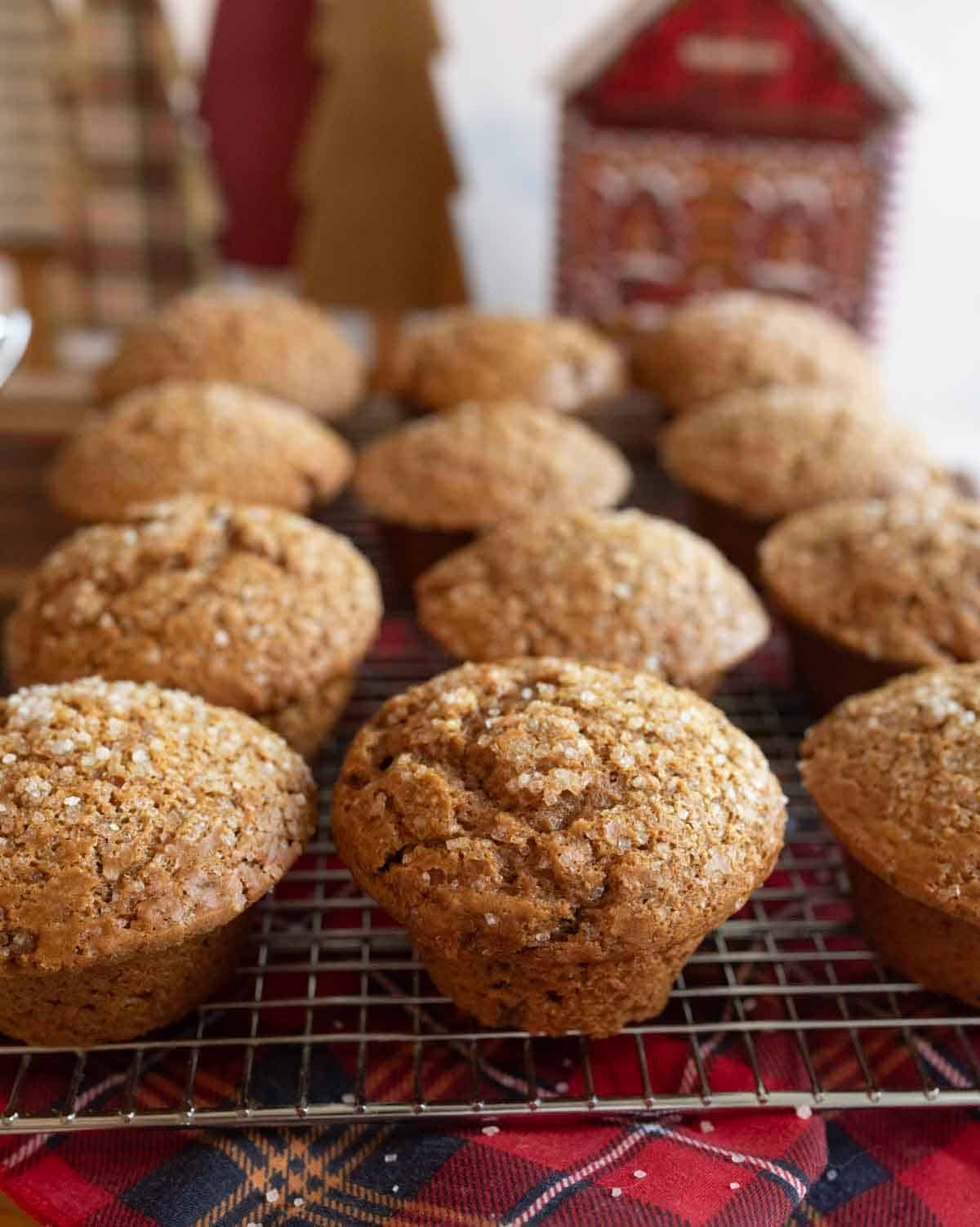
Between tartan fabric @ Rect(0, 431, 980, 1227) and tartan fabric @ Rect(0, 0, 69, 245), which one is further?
tartan fabric @ Rect(0, 0, 69, 245)

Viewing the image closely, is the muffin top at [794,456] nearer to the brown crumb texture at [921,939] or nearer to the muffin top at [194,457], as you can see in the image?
the muffin top at [194,457]

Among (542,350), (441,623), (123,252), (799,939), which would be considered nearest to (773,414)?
(542,350)

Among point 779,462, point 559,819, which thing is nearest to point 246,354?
point 779,462

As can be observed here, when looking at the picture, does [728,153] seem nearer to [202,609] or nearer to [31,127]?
[31,127]

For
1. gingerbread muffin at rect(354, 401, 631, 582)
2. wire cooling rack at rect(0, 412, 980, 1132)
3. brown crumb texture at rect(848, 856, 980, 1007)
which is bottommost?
wire cooling rack at rect(0, 412, 980, 1132)

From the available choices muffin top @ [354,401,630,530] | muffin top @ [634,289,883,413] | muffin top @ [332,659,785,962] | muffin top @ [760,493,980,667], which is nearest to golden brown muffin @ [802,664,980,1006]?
muffin top @ [332,659,785,962]

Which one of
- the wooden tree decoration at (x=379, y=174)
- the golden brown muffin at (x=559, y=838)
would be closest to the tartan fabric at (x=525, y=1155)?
the golden brown muffin at (x=559, y=838)

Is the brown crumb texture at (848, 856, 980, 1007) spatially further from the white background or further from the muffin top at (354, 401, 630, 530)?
the white background
